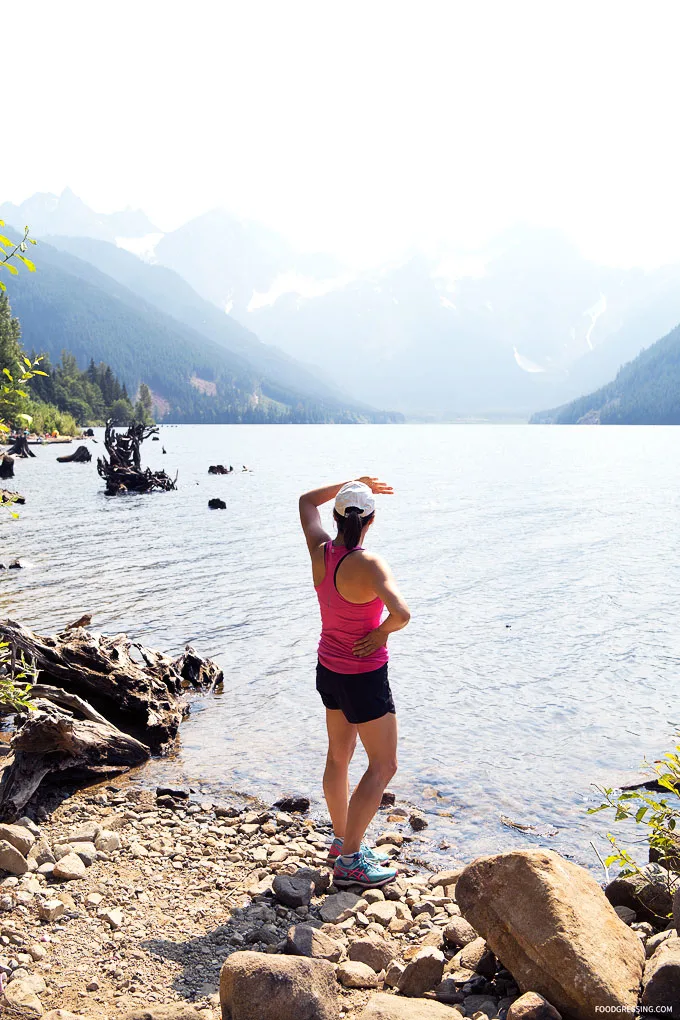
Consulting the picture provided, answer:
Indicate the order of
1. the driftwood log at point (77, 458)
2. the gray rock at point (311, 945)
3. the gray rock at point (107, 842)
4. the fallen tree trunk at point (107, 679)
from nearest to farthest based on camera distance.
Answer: the gray rock at point (311, 945) → the gray rock at point (107, 842) → the fallen tree trunk at point (107, 679) → the driftwood log at point (77, 458)

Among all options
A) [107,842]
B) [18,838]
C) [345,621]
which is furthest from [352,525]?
[18,838]

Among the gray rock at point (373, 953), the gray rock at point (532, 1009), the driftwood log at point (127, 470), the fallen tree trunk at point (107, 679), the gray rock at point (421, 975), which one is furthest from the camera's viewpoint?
the driftwood log at point (127, 470)

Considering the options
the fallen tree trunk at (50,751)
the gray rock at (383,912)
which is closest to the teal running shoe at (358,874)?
the gray rock at (383,912)

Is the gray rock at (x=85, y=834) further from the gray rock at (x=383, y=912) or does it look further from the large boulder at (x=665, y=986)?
the large boulder at (x=665, y=986)

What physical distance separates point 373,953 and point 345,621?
2501 millimetres

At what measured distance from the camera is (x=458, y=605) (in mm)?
20984

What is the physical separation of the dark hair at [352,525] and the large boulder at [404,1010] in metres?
3.20

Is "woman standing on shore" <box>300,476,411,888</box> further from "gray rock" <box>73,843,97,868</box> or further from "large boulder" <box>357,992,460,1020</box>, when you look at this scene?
"large boulder" <box>357,992,460,1020</box>

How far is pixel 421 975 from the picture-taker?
5.09 meters

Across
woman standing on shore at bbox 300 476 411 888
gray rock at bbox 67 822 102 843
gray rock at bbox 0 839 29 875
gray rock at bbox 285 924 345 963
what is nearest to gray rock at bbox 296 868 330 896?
woman standing on shore at bbox 300 476 411 888

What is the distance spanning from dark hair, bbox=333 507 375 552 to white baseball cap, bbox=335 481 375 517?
0.02 meters

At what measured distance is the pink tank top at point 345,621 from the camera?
6.41 meters

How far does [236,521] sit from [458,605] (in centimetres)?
2095

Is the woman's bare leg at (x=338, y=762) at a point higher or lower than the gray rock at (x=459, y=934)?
higher
